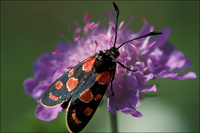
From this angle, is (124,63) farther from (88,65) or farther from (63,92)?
(63,92)

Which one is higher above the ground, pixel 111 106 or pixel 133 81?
pixel 133 81

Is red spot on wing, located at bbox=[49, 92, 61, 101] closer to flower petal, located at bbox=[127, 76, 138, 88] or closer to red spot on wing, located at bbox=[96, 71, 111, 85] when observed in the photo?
red spot on wing, located at bbox=[96, 71, 111, 85]

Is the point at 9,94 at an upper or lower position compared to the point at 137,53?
lower

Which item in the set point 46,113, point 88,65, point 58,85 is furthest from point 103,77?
point 46,113

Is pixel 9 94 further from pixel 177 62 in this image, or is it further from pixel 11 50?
pixel 177 62

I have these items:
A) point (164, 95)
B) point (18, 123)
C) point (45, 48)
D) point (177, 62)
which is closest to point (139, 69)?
point (177, 62)
